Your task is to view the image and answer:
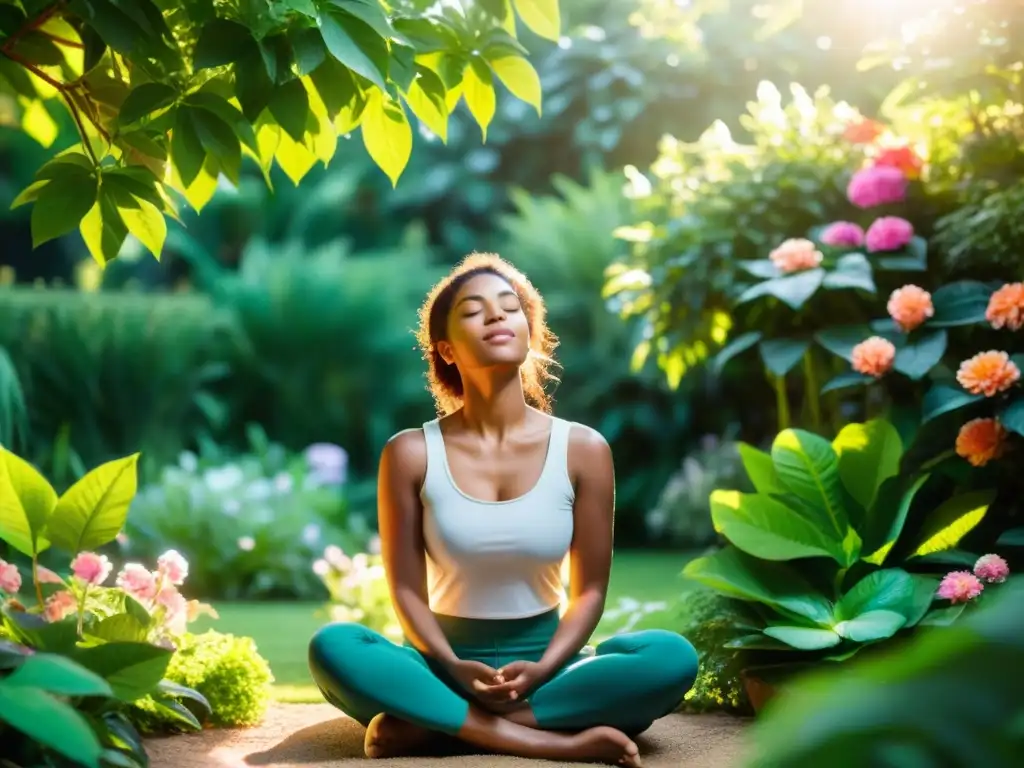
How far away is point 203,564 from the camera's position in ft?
21.2

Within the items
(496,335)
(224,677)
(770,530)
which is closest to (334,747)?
(224,677)

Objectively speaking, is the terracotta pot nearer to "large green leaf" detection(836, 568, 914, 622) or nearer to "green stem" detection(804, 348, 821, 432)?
"large green leaf" detection(836, 568, 914, 622)

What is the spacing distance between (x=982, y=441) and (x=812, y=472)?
525mm

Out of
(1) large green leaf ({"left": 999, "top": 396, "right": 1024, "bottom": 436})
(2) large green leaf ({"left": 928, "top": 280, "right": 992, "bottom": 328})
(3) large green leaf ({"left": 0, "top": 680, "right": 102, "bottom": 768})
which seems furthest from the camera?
(2) large green leaf ({"left": 928, "top": 280, "right": 992, "bottom": 328})

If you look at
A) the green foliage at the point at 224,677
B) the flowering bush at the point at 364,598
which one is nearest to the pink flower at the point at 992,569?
the green foliage at the point at 224,677

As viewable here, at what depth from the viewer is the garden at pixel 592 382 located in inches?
86.9

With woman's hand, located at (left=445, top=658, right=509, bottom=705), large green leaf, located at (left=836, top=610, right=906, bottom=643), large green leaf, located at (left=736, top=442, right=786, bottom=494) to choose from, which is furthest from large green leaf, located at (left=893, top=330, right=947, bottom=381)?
woman's hand, located at (left=445, top=658, right=509, bottom=705)

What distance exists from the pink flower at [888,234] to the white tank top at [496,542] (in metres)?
1.67

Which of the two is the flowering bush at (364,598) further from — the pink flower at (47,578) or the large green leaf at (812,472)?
the pink flower at (47,578)

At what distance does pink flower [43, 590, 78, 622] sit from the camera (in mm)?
2561

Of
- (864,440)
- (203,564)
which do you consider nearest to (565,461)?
(864,440)

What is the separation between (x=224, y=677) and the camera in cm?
322

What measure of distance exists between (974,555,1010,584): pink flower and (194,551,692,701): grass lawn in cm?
111

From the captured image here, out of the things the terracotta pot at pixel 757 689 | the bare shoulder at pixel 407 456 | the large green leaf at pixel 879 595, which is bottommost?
the terracotta pot at pixel 757 689
